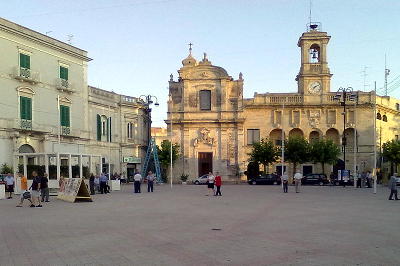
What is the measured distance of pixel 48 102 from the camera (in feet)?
132

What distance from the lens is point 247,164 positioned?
63.1m

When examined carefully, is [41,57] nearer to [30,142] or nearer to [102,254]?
[30,142]

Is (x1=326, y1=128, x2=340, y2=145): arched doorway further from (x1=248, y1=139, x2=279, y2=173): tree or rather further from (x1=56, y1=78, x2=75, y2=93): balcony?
(x1=56, y1=78, x2=75, y2=93): balcony

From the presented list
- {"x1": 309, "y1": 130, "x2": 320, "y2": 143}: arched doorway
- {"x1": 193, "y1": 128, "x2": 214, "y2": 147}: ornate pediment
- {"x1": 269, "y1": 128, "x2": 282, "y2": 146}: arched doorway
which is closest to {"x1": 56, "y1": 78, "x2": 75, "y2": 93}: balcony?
{"x1": 193, "y1": 128, "x2": 214, "y2": 147}: ornate pediment

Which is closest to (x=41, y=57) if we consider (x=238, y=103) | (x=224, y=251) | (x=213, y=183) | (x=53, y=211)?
(x=213, y=183)

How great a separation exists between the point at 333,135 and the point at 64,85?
36144 mm

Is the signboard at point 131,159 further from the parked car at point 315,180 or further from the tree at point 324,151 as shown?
the tree at point 324,151

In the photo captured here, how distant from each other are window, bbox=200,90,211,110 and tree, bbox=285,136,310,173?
11581mm

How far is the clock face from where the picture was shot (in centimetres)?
6338

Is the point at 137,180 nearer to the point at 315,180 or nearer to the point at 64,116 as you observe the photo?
the point at 64,116

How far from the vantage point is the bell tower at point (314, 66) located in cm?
6300

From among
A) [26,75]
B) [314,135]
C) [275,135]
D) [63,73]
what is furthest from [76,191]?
[314,135]

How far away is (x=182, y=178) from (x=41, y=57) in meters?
27.1

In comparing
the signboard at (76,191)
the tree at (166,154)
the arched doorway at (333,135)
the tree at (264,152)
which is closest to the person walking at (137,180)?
the signboard at (76,191)
